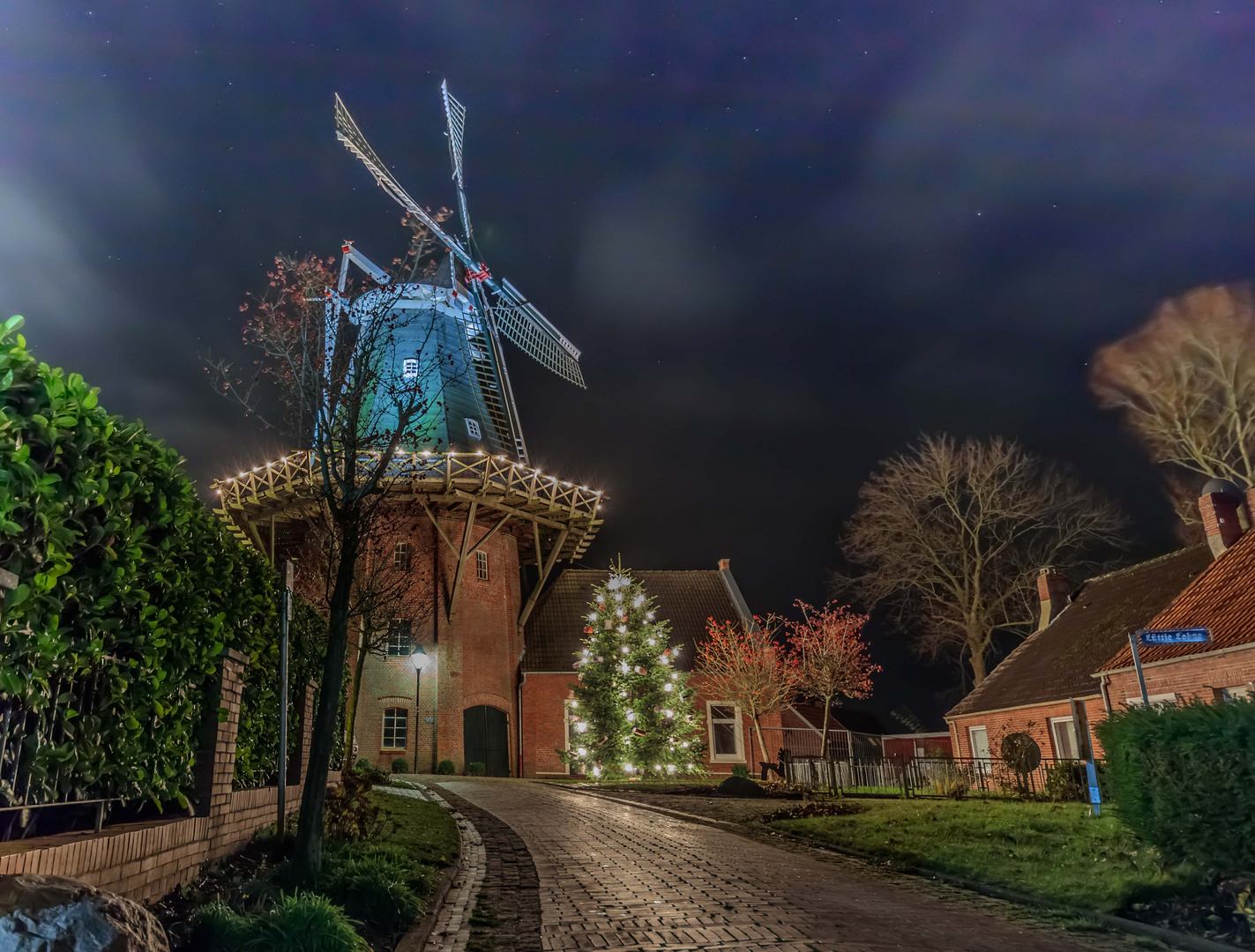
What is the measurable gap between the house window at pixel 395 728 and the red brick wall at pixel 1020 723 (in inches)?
699

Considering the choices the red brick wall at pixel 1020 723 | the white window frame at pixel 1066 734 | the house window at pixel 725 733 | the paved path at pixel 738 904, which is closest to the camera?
the paved path at pixel 738 904

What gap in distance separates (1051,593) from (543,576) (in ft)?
56.9

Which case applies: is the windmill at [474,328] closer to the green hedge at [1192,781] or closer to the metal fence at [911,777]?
the metal fence at [911,777]

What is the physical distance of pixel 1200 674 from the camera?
49.0 ft

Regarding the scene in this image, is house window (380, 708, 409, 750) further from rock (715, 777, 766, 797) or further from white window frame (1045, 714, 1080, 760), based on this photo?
white window frame (1045, 714, 1080, 760)

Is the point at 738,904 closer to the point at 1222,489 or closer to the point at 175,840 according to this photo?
the point at 175,840

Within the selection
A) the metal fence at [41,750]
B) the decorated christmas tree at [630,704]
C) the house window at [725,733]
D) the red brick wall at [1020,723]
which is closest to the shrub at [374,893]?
the metal fence at [41,750]

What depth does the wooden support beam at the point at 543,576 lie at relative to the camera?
30.2 m

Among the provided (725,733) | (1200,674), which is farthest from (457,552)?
(1200,674)

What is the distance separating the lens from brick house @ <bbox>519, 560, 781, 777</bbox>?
1180 inches

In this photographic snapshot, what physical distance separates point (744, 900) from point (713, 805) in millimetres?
9864

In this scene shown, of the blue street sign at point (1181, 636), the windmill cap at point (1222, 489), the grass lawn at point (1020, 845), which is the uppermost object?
the windmill cap at point (1222, 489)

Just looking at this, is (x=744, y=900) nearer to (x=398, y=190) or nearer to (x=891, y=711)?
(x=398, y=190)

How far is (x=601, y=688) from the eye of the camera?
2606 centimetres
